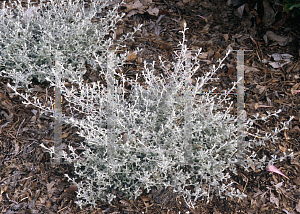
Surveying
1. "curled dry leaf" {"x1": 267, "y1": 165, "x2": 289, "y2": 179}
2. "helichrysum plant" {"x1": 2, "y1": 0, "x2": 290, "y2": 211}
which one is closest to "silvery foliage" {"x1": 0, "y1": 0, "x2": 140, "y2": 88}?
"helichrysum plant" {"x1": 2, "y1": 0, "x2": 290, "y2": 211}

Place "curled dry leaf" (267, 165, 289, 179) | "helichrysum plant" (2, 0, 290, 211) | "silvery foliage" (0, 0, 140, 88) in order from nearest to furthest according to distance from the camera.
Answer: "helichrysum plant" (2, 0, 290, 211)
"curled dry leaf" (267, 165, 289, 179)
"silvery foliage" (0, 0, 140, 88)

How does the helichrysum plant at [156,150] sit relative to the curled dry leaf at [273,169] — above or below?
above

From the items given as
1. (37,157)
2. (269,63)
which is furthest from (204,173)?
(269,63)

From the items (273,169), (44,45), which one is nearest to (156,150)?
(273,169)

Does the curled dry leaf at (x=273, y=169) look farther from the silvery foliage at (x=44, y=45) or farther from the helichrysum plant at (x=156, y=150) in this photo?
the silvery foliage at (x=44, y=45)

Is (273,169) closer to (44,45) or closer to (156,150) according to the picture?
(156,150)

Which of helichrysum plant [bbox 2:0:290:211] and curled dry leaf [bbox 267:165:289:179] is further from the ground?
helichrysum plant [bbox 2:0:290:211]

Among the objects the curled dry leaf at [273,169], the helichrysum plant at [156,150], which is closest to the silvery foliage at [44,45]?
the helichrysum plant at [156,150]

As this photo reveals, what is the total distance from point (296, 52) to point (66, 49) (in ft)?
8.84

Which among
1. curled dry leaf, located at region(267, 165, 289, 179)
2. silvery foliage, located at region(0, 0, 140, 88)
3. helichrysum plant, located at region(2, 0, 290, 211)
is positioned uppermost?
silvery foliage, located at region(0, 0, 140, 88)

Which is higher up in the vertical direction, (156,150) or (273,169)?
(156,150)

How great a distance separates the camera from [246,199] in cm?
236

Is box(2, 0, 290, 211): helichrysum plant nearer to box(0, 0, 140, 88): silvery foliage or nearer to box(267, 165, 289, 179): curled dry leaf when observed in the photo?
box(267, 165, 289, 179): curled dry leaf

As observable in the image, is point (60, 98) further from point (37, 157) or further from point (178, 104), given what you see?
point (178, 104)
